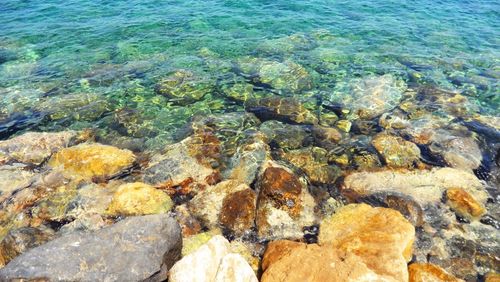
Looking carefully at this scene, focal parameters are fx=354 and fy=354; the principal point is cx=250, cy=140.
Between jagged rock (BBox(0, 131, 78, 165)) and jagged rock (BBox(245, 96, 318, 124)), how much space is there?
5413 millimetres

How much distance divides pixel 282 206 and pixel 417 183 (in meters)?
3.37

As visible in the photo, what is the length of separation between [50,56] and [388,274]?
15.8 metres

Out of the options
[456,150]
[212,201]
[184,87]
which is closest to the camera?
[212,201]

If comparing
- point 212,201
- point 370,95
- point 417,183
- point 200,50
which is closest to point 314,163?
point 417,183

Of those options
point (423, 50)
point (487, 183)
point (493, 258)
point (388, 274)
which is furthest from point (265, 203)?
point (423, 50)

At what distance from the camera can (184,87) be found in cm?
1246

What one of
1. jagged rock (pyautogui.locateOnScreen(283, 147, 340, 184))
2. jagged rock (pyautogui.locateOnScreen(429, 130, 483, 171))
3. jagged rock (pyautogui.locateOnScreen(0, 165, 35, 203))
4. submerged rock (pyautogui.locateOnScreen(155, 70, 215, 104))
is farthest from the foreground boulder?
jagged rock (pyautogui.locateOnScreen(429, 130, 483, 171))

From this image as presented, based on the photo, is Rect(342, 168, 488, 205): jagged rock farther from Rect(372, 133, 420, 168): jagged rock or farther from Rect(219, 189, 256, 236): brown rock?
Rect(219, 189, 256, 236): brown rock

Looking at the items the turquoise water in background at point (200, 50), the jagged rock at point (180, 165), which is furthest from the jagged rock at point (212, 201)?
the turquoise water in background at point (200, 50)

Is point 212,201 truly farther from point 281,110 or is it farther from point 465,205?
point 465,205

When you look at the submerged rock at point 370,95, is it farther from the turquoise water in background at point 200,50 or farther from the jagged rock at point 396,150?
the jagged rock at point 396,150

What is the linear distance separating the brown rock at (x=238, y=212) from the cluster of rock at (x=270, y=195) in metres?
0.03

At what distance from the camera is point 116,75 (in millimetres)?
13547

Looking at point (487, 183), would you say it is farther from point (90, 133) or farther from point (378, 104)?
point (90, 133)
